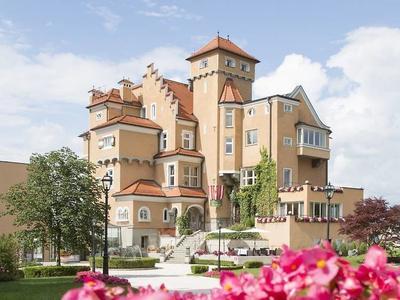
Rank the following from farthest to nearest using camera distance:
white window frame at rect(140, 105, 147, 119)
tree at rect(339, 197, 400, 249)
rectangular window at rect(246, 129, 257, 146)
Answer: white window frame at rect(140, 105, 147, 119), rectangular window at rect(246, 129, 257, 146), tree at rect(339, 197, 400, 249)

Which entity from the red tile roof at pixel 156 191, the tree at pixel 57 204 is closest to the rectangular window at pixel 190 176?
the red tile roof at pixel 156 191

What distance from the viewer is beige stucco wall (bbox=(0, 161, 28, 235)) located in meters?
45.4

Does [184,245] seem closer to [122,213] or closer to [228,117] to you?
[122,213]

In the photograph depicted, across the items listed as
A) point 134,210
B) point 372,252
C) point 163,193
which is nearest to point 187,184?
point 163,193

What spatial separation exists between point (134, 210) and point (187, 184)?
18.4 ft

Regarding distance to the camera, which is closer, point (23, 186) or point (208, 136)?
point (23, 186)

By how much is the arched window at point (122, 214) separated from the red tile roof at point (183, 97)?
9.32 m

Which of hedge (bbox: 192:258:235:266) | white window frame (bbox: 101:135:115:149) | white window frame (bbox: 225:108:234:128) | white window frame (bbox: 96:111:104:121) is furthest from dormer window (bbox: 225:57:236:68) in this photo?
hedge (bbox: 192:258:235:266)

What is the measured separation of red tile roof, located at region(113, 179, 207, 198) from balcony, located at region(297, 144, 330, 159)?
880 cm

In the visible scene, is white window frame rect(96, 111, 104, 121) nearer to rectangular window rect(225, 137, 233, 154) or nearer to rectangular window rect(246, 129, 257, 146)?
rectangular window rect(225, 137, 233, 154)

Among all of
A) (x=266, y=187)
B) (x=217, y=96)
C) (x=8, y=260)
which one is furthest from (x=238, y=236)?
(x=8, y=260)

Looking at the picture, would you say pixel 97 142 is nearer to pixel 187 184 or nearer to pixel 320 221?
pixel 187 184

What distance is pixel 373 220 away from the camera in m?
33.2

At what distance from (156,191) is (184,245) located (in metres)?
7.05
